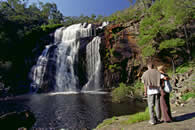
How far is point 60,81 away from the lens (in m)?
26.2

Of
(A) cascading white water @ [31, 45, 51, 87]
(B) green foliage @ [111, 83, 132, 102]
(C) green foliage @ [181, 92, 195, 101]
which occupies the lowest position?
(B) green foliage @ [111, 83, 132, 102]

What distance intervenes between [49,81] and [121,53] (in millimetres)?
14467

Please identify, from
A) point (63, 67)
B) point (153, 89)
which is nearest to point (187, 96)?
point (153, 89)

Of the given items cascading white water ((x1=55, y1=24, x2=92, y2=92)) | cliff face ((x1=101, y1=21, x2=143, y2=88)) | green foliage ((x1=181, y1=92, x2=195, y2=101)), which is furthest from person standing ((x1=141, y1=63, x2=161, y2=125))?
cascading white water ((x1=55, y1=24, x2=92, y2=92))

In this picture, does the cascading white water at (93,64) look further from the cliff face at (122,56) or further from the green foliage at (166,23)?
the green foliage at (166,23)

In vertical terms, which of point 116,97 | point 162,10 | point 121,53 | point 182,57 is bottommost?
point 116,97

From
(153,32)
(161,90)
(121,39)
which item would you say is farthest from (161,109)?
(121,39)

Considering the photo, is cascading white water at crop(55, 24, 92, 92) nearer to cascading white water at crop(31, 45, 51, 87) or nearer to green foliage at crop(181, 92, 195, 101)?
cascading white water at crop(31, 45, 51, 87)

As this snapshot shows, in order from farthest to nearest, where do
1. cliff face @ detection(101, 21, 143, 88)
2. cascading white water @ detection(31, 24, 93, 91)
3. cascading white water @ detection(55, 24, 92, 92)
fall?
cascading white water @ detection(31, 24, 93, 91), cascading white water @ detection(55, 24, 92, 92), cliff face @ detection(101, 21, 143, 88)

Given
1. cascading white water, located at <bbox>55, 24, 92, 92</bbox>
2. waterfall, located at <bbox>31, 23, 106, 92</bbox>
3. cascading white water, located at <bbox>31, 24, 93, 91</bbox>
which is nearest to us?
waterfall, located at <bbox>31, 23, 106, 92</bbox>

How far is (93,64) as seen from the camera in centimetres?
2409

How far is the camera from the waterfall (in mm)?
→ 23969

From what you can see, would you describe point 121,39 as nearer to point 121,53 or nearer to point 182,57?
point 121,53

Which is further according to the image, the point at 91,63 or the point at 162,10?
the point at 91,63
